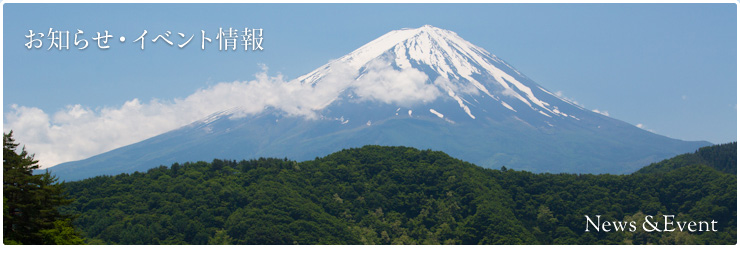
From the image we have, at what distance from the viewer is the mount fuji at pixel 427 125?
8969cm

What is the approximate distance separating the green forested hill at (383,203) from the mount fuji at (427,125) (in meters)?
55.2

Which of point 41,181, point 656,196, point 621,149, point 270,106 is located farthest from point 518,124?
point 41,181

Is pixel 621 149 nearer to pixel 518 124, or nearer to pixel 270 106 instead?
pixel 518 124

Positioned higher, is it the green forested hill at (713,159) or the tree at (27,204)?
the green forested hill at (713,159)

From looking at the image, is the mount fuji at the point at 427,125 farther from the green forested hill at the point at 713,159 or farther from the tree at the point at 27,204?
the tree at the point at 27,204

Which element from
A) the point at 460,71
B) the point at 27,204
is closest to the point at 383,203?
A: the point at 27,204

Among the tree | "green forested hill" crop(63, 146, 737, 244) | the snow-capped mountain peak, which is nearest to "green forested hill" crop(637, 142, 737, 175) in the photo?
"green forested hill" crop(63, 146, 737, 244)

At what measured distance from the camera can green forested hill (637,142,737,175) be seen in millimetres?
34344

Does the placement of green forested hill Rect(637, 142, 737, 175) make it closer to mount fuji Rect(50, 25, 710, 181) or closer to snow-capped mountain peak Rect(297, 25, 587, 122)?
mount fuji Rect(50, 25, 710, 181)

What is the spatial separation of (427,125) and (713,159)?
63.9m

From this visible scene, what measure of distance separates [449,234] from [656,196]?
873 centimetres

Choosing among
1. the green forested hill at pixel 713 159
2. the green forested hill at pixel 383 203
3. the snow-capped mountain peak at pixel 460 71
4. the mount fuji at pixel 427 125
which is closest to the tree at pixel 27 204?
the green forested hill at pixel 383 203

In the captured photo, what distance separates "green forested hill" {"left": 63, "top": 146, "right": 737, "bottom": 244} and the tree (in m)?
8.82

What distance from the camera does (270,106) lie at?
105938mm
